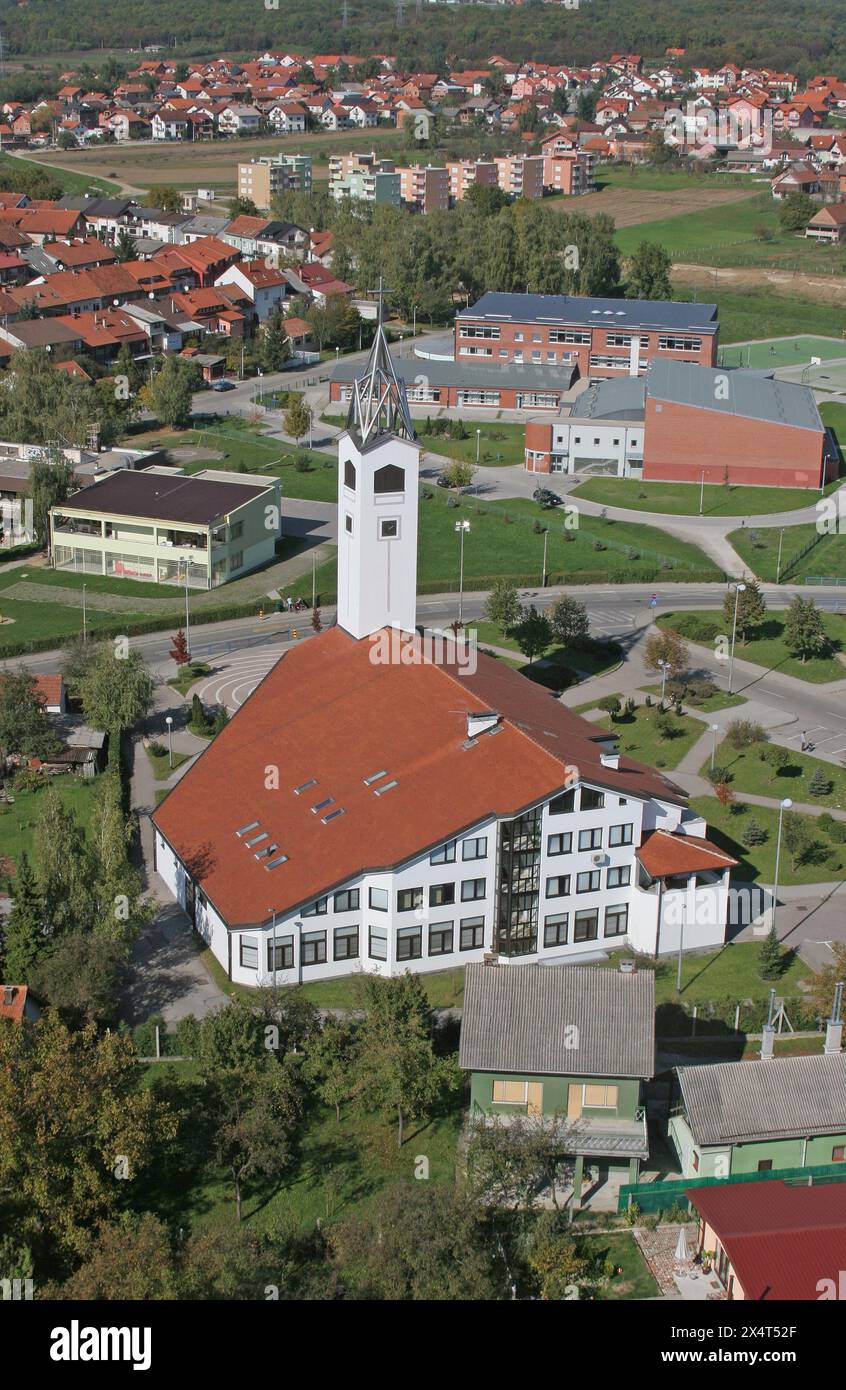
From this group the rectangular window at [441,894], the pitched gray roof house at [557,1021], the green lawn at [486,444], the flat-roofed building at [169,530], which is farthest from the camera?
the green lawn at [486,444]

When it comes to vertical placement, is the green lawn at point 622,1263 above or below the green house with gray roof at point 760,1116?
below

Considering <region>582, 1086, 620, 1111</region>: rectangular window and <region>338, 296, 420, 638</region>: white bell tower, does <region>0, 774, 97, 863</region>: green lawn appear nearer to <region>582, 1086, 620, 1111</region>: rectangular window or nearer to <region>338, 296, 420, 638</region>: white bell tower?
<region>338, 296, 420, 638</region>: white bell tower

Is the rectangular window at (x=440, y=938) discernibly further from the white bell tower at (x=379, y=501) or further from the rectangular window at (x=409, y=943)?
the white bell tower at (x=379, y=501)

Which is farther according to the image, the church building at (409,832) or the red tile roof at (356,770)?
the red tile roof at (356,770)

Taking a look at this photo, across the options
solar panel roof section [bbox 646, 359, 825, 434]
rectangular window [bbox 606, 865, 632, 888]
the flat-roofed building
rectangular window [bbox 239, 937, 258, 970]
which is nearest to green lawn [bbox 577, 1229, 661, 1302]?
rectangular window [bbox 606, 865, 632, 888]

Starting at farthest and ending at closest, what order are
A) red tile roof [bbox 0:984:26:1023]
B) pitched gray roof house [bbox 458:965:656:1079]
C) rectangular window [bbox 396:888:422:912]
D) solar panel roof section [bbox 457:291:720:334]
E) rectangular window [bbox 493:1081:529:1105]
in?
solar panel roof section [bbox 457:291:720:334]
rectangular window [bbox 396:888:422:912]
red tile roof [bbox 0:984:26:1023]
rectangular window [bbox 493:1081:529:1105]
pitched gray roof house [bbox 458:965:656:1079]

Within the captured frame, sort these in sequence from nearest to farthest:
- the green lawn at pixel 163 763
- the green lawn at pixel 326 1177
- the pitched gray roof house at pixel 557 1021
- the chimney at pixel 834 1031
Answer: the green lawn at pixel 326 1177, the pitched gray roof house at pixel 557 1021, the chimney at pixel 834 1031, the green lawn at pixel 163 763

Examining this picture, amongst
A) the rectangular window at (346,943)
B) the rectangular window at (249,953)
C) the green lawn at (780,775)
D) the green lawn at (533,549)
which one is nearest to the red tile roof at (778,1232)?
the rectangular window at (346,943)
